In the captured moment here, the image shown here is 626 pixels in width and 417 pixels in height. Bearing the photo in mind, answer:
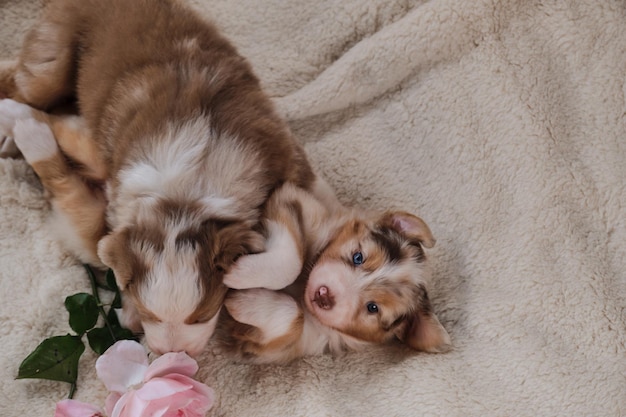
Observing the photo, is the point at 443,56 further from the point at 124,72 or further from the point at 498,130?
the point at 124,72

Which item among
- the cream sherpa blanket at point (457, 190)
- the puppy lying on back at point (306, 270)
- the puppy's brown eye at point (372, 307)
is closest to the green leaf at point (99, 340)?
the cream sherpa blanket at point (457, 190)

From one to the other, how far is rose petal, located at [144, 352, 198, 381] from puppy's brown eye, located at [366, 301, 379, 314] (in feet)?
2.10

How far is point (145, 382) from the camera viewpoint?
2.06 m

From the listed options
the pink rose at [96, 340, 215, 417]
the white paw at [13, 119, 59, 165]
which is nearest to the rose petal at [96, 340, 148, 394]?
the pink rose at [96, 340, 215, 417]

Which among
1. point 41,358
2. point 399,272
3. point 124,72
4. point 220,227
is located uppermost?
point 124,72

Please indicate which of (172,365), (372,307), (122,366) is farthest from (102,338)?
(372,307)

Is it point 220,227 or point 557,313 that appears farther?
point 557,313

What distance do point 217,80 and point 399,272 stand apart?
0.95 meters

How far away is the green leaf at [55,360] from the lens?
2.22 m

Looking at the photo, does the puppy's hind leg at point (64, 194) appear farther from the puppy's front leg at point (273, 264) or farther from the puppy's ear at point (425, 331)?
the puppy's ear at point (425, 331)

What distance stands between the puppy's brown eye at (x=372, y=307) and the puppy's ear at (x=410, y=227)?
12.1 inches

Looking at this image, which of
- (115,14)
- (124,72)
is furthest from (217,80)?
(115,14)

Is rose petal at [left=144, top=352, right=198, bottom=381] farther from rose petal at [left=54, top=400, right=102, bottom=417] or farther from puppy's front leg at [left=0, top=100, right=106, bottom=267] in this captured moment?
puppy's front leg at [left=0, top=100, right=106, bottom=267]

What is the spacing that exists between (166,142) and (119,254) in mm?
414
